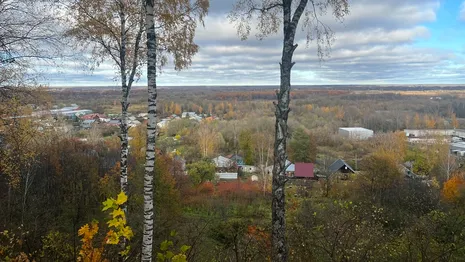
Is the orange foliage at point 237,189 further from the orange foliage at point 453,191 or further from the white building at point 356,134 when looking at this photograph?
the white building at point 356,134

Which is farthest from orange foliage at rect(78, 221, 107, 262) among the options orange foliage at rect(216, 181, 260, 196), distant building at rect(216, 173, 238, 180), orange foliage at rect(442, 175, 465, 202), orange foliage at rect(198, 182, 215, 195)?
distant building at rect(216, 173, 238, 180)

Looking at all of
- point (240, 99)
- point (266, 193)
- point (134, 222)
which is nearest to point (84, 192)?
point (134, 222)

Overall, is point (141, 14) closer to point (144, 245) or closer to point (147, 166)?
point (147, 166)

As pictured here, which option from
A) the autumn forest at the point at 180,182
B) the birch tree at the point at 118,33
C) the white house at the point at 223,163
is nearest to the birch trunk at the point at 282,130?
the autumn forest at the point at 180,182

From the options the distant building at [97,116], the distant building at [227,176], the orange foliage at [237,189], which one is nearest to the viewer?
the orange foliage at [237,189]

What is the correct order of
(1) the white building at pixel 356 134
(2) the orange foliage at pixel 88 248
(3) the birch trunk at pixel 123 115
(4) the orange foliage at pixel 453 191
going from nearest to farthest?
(2) the orange foliage at pixel 88 248 → (3) the birch trunk at pixel 123 115 → (4) the orange foliage at pixel 453 191 → (1) the white building at pixel 356 134

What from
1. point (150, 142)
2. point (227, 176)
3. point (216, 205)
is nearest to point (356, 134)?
point (227, 176)

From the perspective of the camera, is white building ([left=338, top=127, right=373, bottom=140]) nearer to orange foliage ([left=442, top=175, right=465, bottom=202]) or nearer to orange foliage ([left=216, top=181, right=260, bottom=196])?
orange foliage ([left=442, top=175, right=465, bottom=202])
